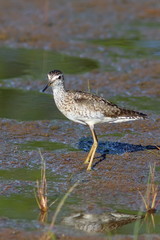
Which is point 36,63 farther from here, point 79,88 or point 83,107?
point 83,107

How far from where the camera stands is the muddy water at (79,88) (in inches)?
319

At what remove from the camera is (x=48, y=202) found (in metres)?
7.80

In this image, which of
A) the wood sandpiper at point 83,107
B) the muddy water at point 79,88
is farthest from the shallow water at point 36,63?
the wood sandpiper at point 83,107

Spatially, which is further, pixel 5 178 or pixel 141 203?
pixel 5 178

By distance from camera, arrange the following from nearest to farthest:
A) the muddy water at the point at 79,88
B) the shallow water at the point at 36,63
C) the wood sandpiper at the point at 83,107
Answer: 1. the muddy water at the point at 79,88
2. the wood sandpiper at the point at 83,107
3. the shallow water at the point at 36,63

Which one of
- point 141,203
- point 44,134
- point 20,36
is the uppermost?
point 20,36

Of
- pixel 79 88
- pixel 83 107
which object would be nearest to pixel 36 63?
pixel 79 88

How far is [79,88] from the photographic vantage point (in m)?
13.0

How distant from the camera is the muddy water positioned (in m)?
8.09

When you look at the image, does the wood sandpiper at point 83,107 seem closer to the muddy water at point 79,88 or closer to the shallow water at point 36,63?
the muddy water at point 79,88

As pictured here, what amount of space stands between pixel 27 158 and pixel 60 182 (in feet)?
3.56

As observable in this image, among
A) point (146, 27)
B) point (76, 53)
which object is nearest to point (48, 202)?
point (76, 53)

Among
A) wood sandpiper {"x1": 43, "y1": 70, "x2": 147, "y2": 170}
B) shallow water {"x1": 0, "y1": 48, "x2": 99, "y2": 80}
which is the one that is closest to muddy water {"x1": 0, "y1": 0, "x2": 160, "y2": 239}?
shallow water {"x1": 0, "y1": 48, "x2": 99, "y2": 80}

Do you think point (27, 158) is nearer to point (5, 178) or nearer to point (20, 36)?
point (5, 178)
